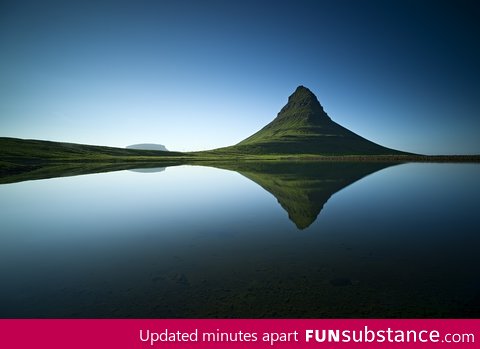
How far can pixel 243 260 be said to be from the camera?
1507 centimetres

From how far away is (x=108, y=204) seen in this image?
106 feet

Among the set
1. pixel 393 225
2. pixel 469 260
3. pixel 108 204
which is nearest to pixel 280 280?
pixel 469 260

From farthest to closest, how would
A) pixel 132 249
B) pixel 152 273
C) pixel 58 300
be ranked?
pixel 132 249, pixel 152 273, pixel 58 300

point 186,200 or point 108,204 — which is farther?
point 186,200

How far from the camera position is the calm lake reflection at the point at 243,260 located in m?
10.3

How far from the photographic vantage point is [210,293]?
11.2m

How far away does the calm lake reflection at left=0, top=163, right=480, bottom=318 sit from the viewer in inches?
405

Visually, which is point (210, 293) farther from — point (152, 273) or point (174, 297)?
point (152, 273)

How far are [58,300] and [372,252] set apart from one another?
16.7m

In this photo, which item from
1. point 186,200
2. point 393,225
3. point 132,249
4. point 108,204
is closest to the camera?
point 132,249
